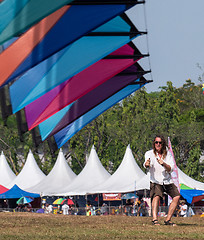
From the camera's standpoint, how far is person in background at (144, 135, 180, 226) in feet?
34.7

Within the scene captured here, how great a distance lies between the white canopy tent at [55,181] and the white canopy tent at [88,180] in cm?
100

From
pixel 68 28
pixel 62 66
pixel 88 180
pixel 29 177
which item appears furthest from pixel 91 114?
pixel 29 177

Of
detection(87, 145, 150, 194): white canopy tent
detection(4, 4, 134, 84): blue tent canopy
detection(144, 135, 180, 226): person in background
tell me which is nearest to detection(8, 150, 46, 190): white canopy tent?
detection(87, 145, 150, 194): white canopy tent

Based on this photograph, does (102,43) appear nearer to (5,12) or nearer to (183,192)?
(5,12)

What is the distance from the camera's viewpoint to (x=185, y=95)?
3255 inches

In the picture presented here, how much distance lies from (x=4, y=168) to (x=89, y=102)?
1084 inches

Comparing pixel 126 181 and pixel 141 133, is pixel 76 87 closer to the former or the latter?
pixel 126 181

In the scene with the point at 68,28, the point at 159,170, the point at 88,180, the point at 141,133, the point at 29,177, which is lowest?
the point at 159,170

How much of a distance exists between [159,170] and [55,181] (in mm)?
32648

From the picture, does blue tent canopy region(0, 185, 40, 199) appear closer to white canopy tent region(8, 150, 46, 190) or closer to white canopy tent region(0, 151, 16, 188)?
white canopy tent region(8, 150, 46, 190)

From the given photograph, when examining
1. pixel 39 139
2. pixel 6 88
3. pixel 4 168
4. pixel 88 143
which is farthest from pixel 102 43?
pixel 88 143

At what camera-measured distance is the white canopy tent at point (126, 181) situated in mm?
34812

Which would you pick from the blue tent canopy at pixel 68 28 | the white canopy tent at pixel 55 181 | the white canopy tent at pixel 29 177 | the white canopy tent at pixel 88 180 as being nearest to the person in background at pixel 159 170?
the blue tent canopy at pixel 68 28

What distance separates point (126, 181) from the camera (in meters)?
36.6
